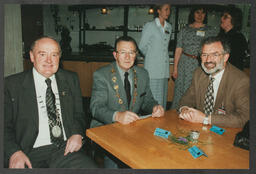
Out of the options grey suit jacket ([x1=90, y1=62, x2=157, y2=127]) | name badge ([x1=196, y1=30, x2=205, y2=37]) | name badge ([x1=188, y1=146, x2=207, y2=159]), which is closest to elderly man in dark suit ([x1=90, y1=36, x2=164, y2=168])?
grey suit jacket ([x1=90, y1=62, x2=157, y2=127])

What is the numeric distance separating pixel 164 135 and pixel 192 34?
95.1 inches

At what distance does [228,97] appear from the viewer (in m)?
1.99

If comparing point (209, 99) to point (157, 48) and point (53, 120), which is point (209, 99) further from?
point (157, 48)

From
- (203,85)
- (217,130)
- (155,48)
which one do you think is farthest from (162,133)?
(155,48)

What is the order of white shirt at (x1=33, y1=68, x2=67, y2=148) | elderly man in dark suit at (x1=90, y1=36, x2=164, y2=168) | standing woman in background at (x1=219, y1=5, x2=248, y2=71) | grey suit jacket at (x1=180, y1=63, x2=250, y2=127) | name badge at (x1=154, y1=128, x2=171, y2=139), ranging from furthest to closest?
standing woman in background at (x1=219, y1=5, x2=248, y2=71) → elderly man in dark suit at (x1=90, y1=36, x2=164, y2=168) → white shirt at (x1=33, y1=68, x2=67, y2=148) → grey suit jacket at (x1=180, y1=63, x2=250, y2=127) → name badge at (x1=154, y1=128, x2=171, y2=139)

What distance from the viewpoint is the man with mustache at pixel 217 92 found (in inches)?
70.1

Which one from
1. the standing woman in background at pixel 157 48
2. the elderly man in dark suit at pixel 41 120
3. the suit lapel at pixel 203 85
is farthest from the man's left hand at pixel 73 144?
the standing woman in background at pixel 157 48

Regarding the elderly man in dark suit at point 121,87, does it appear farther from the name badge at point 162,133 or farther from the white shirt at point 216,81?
the white shirt at point 216,81

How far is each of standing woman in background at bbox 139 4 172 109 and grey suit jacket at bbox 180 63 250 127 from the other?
57.6 inches

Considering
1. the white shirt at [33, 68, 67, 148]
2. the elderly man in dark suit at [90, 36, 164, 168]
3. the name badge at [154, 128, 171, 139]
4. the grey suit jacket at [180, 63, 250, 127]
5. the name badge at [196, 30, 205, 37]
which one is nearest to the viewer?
the name badge at [154, 128, 171, 139]

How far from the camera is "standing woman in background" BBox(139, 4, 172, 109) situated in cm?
351

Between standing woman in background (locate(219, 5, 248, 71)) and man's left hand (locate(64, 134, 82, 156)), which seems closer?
man's left hand (locate(64, 134, 82, 156))

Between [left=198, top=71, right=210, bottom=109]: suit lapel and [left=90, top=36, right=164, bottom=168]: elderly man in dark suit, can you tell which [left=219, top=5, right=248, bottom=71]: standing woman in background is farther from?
[left=90, top=36, right=164, bottom=168]: elderly man in dark suit

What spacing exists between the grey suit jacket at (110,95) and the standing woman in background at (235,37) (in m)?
1.45
